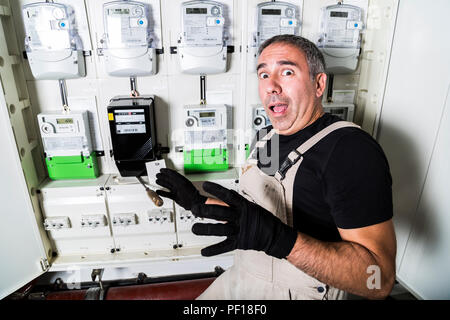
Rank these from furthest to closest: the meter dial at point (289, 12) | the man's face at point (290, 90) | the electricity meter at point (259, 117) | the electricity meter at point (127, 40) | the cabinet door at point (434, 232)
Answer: the electricity meter at point (259, 117), the meter dial at point (289, 12), the electricity meter at point (127, 40), the cabinet door at point (434, 232), the man's face at point (290, 90)

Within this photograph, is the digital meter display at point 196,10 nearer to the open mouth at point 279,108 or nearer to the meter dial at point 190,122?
the meter dial at point 190,122

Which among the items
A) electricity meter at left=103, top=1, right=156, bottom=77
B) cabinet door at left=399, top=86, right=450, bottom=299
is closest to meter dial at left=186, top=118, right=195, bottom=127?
electricity meter at left=103, top=1, right=156, bottom=77

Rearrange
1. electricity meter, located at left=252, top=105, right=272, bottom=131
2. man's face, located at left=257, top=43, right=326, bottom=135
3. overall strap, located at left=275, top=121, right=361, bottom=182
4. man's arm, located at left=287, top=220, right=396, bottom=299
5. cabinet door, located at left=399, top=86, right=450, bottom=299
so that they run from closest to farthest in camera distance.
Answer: man's arm, located at left=287, top=220, right=396, bottom=299, overall strap, located at left=275, top=121, right=361, bottom=182, man's face, located at left=257, top=43, right=326, bottom=135, cabinet door, located at left=399, top=86, right=450, bottom=299, electricity meter, located at left=252, top=105, right=272, bottom=131

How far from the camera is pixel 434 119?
1596 mm

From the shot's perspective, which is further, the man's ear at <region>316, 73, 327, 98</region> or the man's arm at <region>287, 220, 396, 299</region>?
the man's ear at <region>316, 73, 327, 98</region>

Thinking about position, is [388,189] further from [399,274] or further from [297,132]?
[399,274]

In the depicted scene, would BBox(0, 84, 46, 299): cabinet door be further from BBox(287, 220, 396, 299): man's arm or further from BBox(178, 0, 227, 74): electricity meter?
BBox(287, 220, 396, 299): man's arm

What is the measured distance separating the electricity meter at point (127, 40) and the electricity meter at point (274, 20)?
2.30 ft

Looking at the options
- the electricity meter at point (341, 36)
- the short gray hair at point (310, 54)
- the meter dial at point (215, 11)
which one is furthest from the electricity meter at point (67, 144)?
the electricity meter at point (341, 36)

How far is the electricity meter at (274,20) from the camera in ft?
6.44

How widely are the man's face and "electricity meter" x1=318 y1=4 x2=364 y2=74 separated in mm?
888

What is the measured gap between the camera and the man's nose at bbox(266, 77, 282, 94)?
4.35 ft

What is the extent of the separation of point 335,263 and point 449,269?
0.99m
